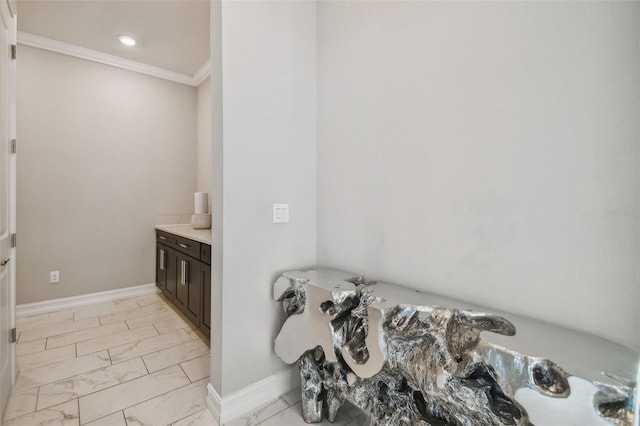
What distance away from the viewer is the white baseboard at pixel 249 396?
152 cm

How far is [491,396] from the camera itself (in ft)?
2.89

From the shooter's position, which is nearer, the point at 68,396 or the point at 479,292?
the point at 479,292

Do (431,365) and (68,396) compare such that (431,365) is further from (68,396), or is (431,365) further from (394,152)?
(68,396)

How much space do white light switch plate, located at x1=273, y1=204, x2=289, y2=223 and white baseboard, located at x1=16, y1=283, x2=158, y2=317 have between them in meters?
2.76

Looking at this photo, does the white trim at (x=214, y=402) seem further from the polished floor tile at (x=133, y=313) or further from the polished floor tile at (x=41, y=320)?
the polished floor tile at (x=41, y=320)

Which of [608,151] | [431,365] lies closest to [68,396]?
[431,365]

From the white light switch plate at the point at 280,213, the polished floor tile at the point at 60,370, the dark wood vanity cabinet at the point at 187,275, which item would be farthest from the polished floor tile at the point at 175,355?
the white light switch plate at the point at 280,213

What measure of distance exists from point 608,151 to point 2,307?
9.51 feet

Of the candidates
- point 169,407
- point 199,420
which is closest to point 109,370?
point 169,407

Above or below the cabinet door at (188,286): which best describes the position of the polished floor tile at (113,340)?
below

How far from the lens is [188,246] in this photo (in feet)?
8.27

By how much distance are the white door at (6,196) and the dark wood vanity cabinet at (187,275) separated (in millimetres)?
1070

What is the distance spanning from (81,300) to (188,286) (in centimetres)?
157

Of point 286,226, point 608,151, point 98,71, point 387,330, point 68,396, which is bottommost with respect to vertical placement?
point 68,396
